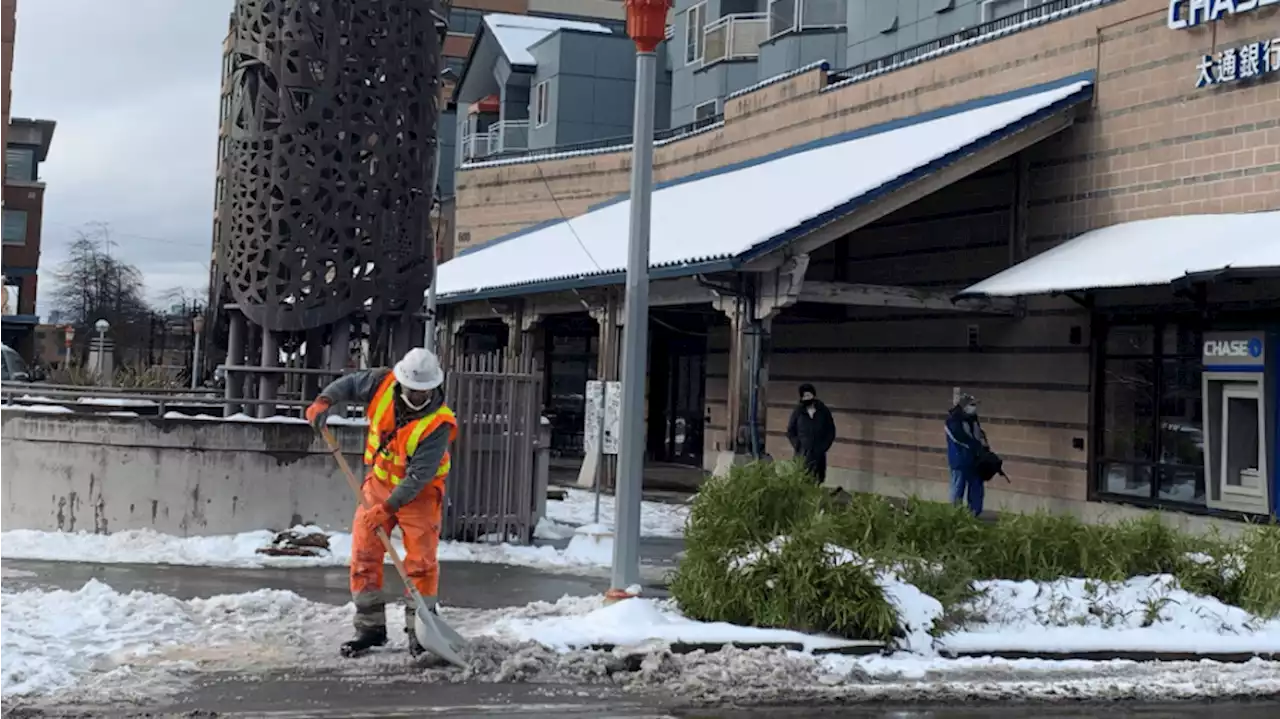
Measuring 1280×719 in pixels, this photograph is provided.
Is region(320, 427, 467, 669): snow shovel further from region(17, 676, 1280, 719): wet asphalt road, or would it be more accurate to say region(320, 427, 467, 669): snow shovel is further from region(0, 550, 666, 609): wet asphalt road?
region(0, 550, 666, 609): wet asphalt road

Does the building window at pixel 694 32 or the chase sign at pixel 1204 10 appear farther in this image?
the building window at pixel 694 32

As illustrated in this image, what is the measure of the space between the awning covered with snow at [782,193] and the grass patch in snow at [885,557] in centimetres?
677

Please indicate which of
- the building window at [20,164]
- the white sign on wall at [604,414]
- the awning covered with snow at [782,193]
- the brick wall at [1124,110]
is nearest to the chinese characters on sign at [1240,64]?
the brick wall at [1124,110]

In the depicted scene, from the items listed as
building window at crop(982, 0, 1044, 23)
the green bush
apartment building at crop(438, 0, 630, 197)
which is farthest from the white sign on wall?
apartment building at crop(438, 0, 630, 197)

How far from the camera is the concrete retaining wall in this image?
12656mm

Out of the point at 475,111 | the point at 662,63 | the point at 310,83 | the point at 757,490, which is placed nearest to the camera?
the point at 757,490

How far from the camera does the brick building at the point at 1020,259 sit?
1488 cm

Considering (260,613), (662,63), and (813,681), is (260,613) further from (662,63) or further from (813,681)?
(662,63)

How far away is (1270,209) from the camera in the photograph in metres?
14.6

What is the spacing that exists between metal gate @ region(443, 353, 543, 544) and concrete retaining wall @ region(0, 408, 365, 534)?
0.99m

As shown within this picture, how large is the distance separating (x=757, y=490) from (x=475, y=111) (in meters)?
36.8

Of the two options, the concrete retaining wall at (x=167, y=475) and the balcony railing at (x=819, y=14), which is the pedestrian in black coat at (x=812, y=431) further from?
the balcony railing at (x=819, y=14)

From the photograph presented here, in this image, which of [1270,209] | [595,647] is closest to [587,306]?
[1270,209]

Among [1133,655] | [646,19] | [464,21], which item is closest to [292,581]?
[646,19]
